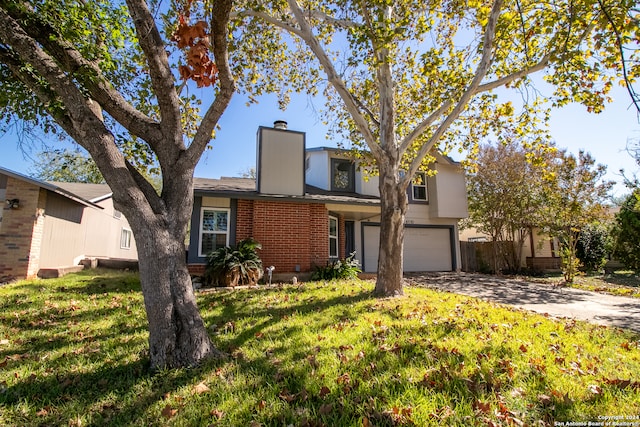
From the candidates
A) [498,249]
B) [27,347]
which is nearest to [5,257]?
[27,347]

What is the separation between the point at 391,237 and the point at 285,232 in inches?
194

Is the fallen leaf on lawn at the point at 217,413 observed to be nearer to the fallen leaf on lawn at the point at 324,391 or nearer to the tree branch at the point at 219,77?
the fallen leaf on lawn at the point at 324,391

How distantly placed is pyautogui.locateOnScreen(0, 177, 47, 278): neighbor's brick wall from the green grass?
4937 millimetres

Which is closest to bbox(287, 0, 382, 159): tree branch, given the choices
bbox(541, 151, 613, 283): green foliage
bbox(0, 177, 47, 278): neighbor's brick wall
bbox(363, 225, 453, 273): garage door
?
bbox(363, 225, 453, 273): garage door

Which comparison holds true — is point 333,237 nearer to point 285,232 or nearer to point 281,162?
point 285,232

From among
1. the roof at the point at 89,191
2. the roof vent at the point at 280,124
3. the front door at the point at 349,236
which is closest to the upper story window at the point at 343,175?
the front door at the point at 349,236

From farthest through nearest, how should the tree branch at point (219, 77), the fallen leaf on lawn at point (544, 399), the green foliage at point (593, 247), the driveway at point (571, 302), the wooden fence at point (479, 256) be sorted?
the wooden fence at point (479, 256)
the green foliage at point (593, 247)
the driveway at point (571, 302)
the tree branch at point (219, 77)
the fallen leaf on lawn at point (544, 399)

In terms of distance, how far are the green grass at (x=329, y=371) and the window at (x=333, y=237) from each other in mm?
7043

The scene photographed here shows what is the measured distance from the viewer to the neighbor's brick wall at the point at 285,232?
10953mm

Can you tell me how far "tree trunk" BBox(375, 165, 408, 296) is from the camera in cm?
732

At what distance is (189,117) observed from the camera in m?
7.52

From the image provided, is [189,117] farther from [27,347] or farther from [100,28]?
[27,347]

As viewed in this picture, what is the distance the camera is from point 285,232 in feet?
36.9

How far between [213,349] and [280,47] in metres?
9.00
